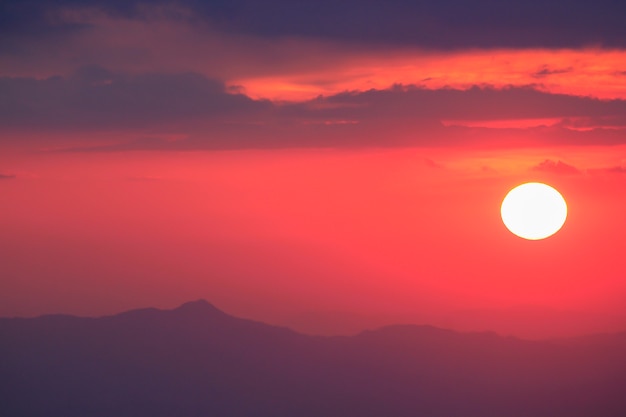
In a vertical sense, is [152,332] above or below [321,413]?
above

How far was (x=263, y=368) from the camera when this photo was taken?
117125 millimetres

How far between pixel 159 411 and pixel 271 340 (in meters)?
18.1

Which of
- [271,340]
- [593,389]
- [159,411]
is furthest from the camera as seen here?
[271,340]

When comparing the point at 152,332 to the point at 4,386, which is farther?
the point at 152,332

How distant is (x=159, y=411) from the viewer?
362 feet

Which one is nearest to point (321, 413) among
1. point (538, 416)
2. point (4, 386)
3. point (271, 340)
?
point (271, 340)

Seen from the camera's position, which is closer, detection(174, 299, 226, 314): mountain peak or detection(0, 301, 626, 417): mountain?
detection(0, 301, 626, 417): mountain

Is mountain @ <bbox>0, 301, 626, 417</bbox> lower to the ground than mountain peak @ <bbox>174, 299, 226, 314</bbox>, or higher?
lower

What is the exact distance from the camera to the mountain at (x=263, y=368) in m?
106

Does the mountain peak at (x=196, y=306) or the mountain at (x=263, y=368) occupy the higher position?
the mountain peak at (x=196, y=306)

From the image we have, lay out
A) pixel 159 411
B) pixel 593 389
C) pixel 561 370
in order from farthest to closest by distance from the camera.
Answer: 1. pixel 159 411
2. pixel 561 370
3. pixel 593 389

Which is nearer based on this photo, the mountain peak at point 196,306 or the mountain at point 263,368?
the mountain at point 263,368

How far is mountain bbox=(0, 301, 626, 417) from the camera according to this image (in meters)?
106

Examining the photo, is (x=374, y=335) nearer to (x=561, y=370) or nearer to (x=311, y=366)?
(x=311, y=366)
